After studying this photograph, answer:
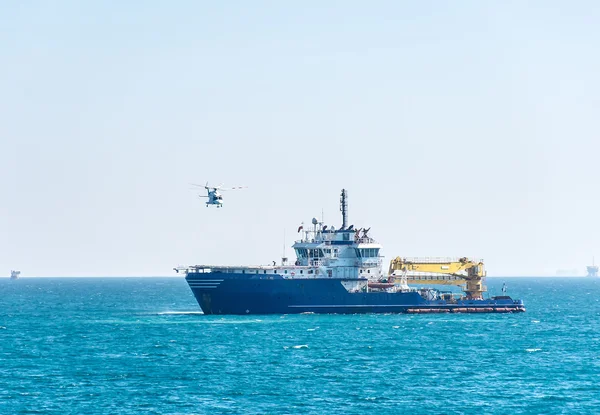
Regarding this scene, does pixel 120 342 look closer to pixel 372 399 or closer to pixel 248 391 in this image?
pixel 248 391

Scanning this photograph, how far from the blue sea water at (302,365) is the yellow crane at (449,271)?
5636mm

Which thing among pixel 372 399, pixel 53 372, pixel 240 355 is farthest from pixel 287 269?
pixel 372 399

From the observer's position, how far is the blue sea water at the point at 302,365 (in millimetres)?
60625

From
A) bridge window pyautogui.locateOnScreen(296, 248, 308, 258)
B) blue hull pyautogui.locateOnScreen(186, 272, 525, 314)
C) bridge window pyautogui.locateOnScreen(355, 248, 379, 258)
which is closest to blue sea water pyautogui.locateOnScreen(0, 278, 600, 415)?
blue hull pyautogui.locateOnScreen(186, 272, 525, 314)

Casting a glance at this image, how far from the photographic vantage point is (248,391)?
2542 inches

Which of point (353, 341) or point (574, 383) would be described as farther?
point (353, 341)

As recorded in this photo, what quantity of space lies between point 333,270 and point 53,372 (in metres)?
44.2

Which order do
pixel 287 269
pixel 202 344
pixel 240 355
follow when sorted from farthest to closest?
pixel 287 269
pixel 202 344
pixel 240 355

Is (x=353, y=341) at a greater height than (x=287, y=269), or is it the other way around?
(x=287, y=269)

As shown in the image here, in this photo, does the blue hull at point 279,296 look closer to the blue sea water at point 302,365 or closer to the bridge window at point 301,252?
the blue sea water at point 302,365

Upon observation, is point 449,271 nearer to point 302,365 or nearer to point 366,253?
point 366,253

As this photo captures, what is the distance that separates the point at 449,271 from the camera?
120 metres

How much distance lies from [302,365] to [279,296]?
33.7 meters

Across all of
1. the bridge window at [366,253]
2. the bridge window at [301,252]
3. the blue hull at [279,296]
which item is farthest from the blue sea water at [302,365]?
the bridge window at [301,252]
